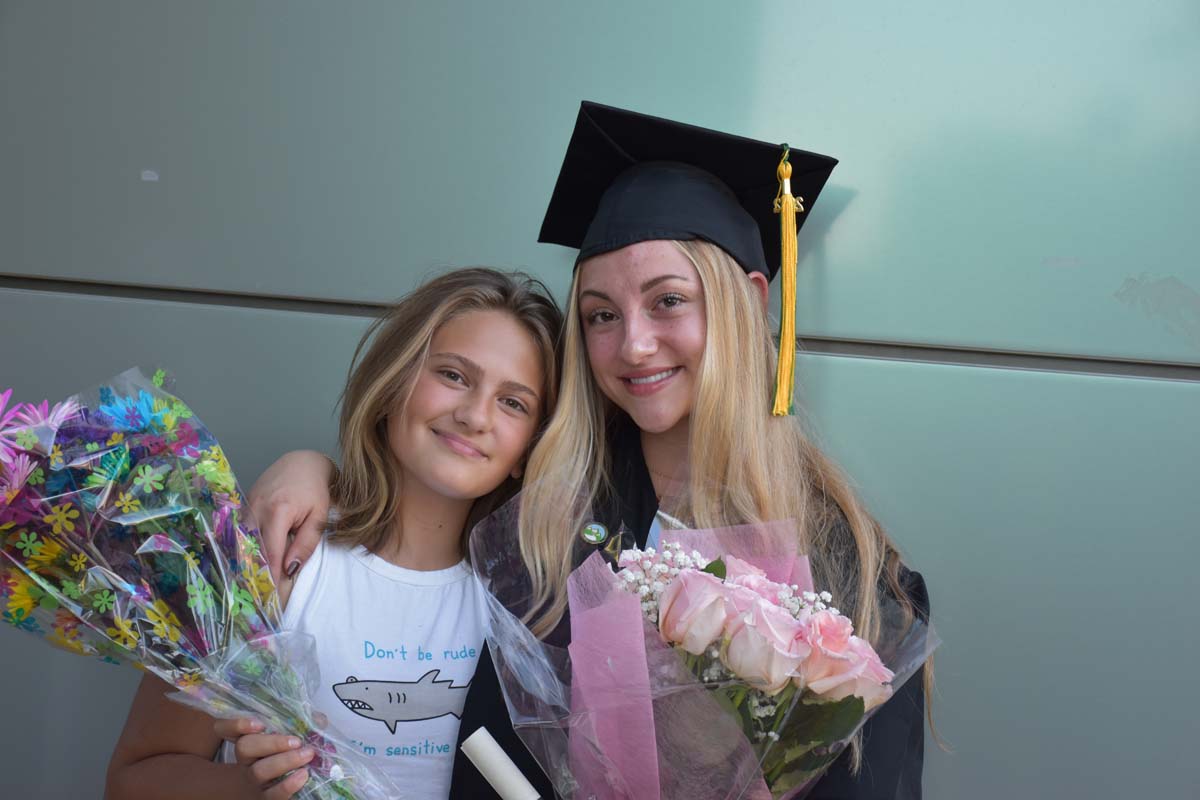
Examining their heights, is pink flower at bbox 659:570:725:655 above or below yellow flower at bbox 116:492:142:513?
above

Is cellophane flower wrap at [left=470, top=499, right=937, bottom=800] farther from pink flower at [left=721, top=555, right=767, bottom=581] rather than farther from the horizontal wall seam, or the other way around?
the horizontal wall seam

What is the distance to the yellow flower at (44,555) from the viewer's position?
122 cm

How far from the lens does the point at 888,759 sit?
152 centimetres

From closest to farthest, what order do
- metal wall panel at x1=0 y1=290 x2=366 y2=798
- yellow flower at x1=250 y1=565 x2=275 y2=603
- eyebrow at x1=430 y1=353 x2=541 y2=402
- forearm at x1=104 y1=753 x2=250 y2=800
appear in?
yellow flower at x1=250 y1=565 x2=275 y2=603, forearm at x1=104 y1=753 x2=250 y2=800, eyebrow at x1=430 y1=353 x2=541 y2=402, metal wall panel at x1=0 y1=290 x2=366 y2=798

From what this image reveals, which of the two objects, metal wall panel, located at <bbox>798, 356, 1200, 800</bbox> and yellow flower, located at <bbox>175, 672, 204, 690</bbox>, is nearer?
yellow flower, located at <bbox>175, 672, 204, 690</bbox>

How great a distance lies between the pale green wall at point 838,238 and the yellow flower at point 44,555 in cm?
117

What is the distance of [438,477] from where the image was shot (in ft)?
6.08

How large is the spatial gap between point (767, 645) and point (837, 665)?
0.09 meters

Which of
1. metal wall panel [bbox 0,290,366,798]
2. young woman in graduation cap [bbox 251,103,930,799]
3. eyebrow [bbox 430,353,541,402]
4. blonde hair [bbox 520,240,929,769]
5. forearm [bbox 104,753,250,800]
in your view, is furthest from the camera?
metal wall panel [bbox 0,290,366,798]

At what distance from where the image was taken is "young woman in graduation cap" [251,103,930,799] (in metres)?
1.80

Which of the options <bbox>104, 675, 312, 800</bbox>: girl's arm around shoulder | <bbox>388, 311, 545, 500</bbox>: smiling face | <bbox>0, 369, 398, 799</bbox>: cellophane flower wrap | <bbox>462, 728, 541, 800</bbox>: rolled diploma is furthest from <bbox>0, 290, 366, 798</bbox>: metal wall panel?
<bbox>462, 728, 541, 800</bbox>: rolled diploma

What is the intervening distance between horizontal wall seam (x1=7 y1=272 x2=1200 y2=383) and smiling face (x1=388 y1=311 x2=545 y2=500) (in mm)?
507

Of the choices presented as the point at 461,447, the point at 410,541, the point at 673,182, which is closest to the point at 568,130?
the point at 673,182

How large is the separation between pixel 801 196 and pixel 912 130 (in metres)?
0.38
